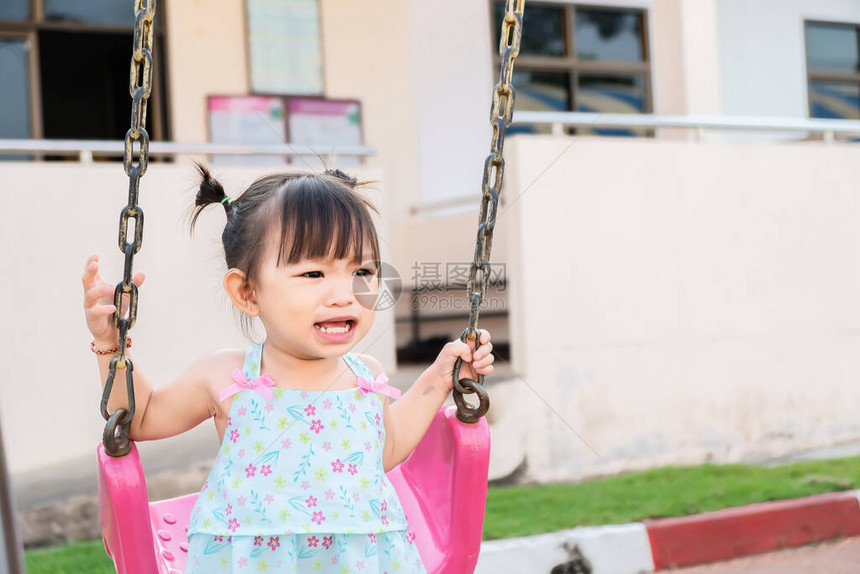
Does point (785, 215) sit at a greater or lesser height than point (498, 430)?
greater

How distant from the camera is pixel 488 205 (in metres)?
2.15

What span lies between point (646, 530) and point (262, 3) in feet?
14.2

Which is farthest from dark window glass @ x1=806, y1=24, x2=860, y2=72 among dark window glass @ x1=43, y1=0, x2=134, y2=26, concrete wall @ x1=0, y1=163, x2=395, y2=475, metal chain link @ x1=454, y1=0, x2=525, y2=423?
metal chain link @ x1=454, y1=0, x2=525, y2=423

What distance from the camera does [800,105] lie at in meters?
8.44

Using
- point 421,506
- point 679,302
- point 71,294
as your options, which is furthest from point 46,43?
point 421,506

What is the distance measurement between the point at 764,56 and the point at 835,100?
102 cm

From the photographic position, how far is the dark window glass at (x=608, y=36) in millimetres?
8016

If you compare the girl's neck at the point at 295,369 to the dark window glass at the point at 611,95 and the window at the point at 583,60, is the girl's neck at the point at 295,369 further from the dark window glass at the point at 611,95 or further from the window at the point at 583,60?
the dark window glass at the point at 611,95

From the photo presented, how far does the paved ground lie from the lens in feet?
12.7

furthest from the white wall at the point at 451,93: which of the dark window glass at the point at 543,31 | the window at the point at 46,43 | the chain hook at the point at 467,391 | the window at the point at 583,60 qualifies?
the chain hook at the point at 467,391

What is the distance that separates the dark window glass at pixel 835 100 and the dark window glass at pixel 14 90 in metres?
6.36

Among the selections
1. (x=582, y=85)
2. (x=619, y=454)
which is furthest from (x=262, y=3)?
(x=619, y=454)

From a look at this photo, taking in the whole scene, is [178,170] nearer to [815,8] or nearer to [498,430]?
[498,430]

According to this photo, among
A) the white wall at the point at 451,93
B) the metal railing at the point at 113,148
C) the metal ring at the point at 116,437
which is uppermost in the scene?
A: the white wall at the point at 451,93
